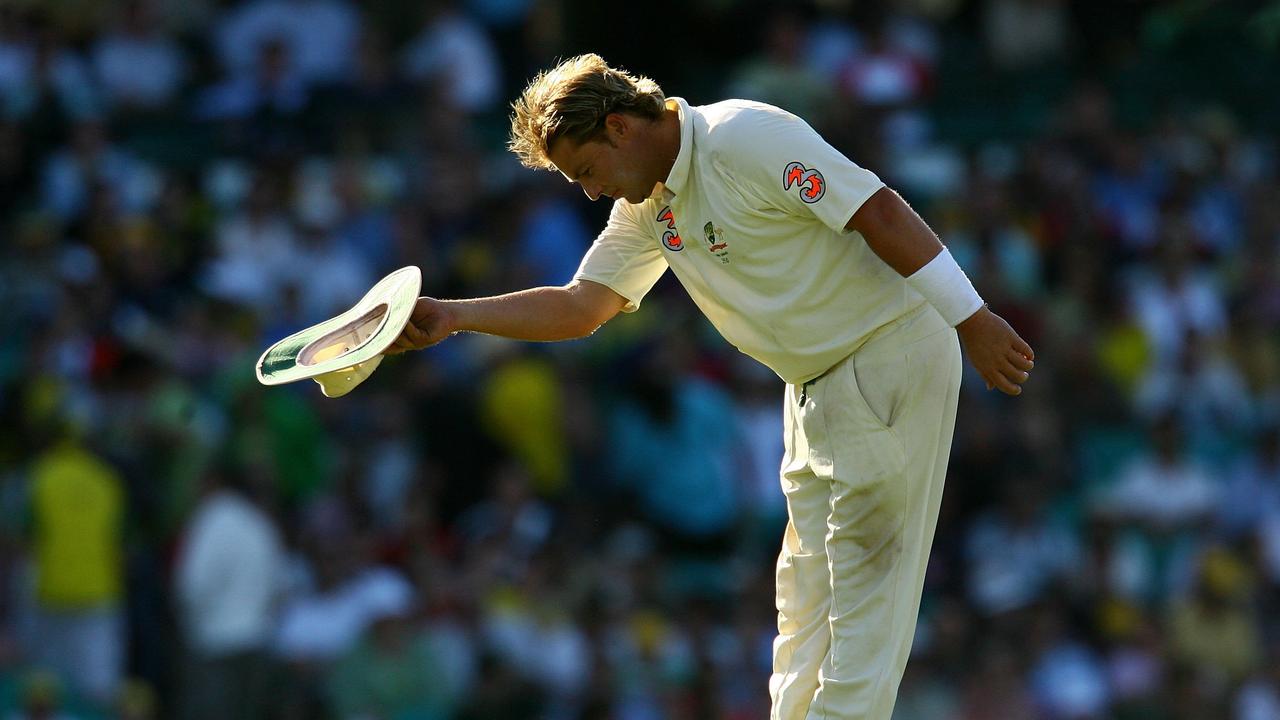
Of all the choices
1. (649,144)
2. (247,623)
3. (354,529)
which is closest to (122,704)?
(247,623)

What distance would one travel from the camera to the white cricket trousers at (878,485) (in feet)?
16.2

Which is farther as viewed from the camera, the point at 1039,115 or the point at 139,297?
the point at 1039,115

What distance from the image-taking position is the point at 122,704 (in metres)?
9.25

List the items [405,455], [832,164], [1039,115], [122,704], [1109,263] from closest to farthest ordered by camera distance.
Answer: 1. [832,164]
2. [122,704]
3. [405,455]
4. [1109,263]
5. [1039,115]

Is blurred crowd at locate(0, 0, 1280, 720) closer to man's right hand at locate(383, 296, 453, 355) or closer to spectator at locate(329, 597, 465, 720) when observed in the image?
spectator at locate(329, 597, 465, 720)

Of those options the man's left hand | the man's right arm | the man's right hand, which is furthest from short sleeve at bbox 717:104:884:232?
the man's right hand

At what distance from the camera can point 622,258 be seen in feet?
17.6

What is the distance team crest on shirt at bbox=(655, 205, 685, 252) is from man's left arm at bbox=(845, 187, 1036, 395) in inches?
21.5

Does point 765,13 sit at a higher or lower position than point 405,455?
higher

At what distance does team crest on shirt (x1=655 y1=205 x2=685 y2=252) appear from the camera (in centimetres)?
507

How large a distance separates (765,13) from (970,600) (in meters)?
4.83

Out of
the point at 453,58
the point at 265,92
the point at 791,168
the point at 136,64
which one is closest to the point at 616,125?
the point at 791,168

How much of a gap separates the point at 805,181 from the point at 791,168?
48mm

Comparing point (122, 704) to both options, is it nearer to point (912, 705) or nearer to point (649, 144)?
point (912, 705)
